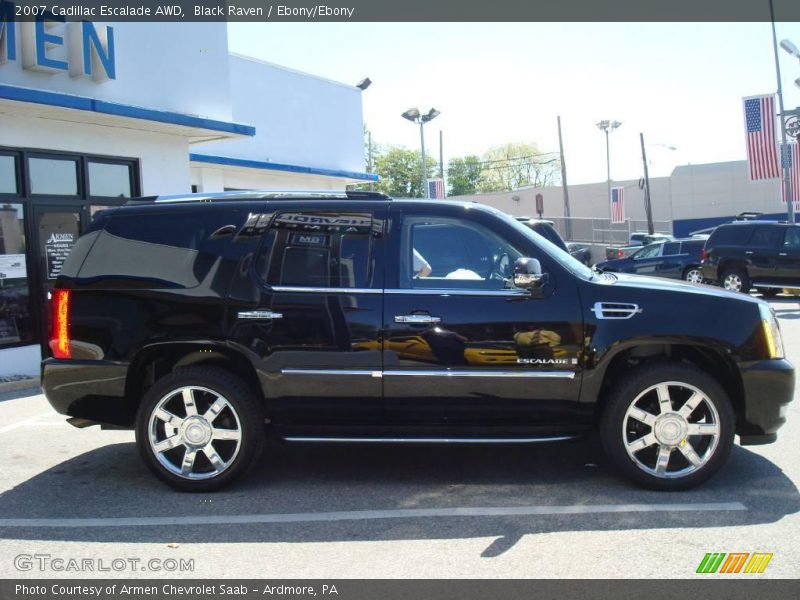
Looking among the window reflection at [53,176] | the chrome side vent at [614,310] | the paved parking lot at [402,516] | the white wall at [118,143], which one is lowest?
the paved parking lot at [402,516]

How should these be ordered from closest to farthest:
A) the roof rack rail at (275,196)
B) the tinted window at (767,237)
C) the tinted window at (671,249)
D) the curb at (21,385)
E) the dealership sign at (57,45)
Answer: the roof rack rail at (275,196) → the curb at (21,385) → the dealership sign at (57,45) → the tinted window at (767,237) → the tinted window at (671,249)

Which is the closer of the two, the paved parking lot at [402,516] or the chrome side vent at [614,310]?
the paved parking lot at [402,516]

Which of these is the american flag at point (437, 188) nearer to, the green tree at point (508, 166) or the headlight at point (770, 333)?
the headlight at point (770, 333)

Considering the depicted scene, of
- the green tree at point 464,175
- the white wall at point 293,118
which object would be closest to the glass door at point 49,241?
the white wall at point 293,118

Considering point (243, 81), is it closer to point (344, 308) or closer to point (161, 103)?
point (161, 103)

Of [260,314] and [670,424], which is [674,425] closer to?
[670,424]

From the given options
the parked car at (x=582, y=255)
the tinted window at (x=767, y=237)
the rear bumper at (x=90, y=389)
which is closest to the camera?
the rear bumper at (x=90, y=389)

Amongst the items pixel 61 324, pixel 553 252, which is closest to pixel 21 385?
pixel 61 324

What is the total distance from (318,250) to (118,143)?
7384 mm

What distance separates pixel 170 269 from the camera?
5234 millimetres

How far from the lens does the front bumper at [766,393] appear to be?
4.84m

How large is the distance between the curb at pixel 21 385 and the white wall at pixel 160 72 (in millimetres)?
3646

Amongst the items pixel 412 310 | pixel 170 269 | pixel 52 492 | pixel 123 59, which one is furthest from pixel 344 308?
pixel 123 59

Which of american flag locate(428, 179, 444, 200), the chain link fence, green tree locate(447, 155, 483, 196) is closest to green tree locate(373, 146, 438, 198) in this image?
green tree locate(447, 155, 483, 196)
